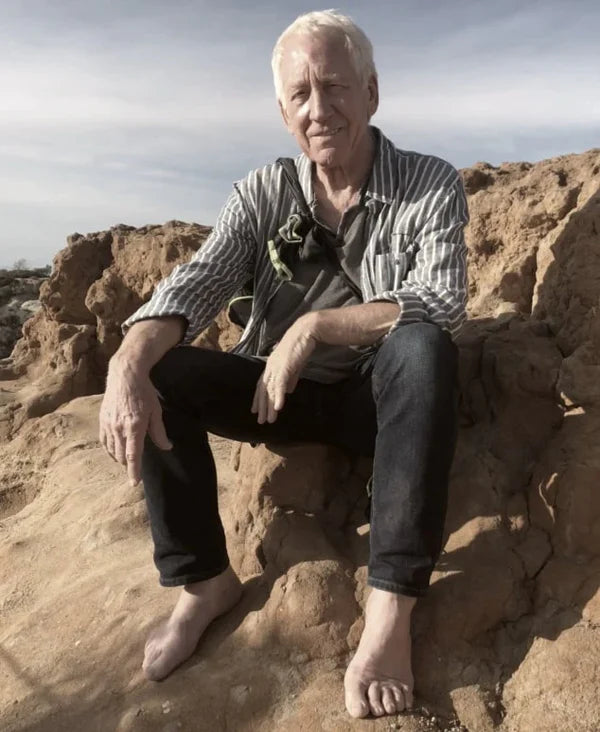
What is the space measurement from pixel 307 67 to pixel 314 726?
192 cm

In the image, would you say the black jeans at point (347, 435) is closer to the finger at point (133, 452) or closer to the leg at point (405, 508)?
the leg at point (405, 508)

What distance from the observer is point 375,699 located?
5.92 feet

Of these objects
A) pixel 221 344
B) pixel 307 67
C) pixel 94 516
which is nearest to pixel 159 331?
pixel 307 67

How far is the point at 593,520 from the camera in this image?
2061mm

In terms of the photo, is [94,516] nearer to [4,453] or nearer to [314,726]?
[4,453]

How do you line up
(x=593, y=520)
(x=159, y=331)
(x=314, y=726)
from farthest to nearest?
(x=159, y=331)
(x=593, y=520)
(x=314, y=726)

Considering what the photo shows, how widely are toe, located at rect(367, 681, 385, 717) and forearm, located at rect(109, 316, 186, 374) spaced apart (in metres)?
1.08

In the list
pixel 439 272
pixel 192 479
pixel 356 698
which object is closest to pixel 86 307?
pixel 192 479

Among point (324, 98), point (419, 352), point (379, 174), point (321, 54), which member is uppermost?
point (321, 54)

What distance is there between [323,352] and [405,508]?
683 millimetres

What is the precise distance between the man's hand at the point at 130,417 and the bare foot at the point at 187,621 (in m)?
0.44

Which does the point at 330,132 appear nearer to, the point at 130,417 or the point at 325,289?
the point at 325,289

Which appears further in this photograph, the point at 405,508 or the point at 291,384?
the point at 291,384

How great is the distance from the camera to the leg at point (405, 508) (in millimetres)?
1873
